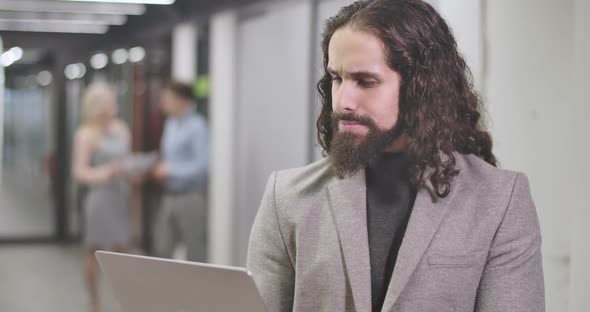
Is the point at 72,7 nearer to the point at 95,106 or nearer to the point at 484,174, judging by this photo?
the point at 95,106

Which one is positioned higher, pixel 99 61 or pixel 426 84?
pixel 99 61

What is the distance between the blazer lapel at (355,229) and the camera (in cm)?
158

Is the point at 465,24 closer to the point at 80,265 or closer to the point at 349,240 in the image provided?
the point at 349,240

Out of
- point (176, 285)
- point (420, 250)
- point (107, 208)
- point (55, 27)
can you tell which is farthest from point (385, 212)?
point (55, 27)

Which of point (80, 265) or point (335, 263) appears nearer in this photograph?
point (335, 263)

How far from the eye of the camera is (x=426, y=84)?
1.68m

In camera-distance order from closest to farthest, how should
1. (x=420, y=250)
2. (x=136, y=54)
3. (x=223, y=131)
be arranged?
(x=420, y=250) → (x=223, y=131) → (x=136, y=54)

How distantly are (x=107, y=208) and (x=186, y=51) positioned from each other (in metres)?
2.09

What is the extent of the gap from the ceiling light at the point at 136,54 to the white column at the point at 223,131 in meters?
2.12

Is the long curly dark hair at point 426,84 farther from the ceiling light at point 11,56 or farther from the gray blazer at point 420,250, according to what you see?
the ceiling light at point 11,56

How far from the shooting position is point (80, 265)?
8.31m

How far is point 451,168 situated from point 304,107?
354 cm

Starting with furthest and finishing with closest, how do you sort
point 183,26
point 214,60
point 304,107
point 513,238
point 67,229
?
point 67,229, point 183,26, point 214,60, point 304,107, point 513,238

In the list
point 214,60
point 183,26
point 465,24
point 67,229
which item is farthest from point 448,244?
point 67,229
